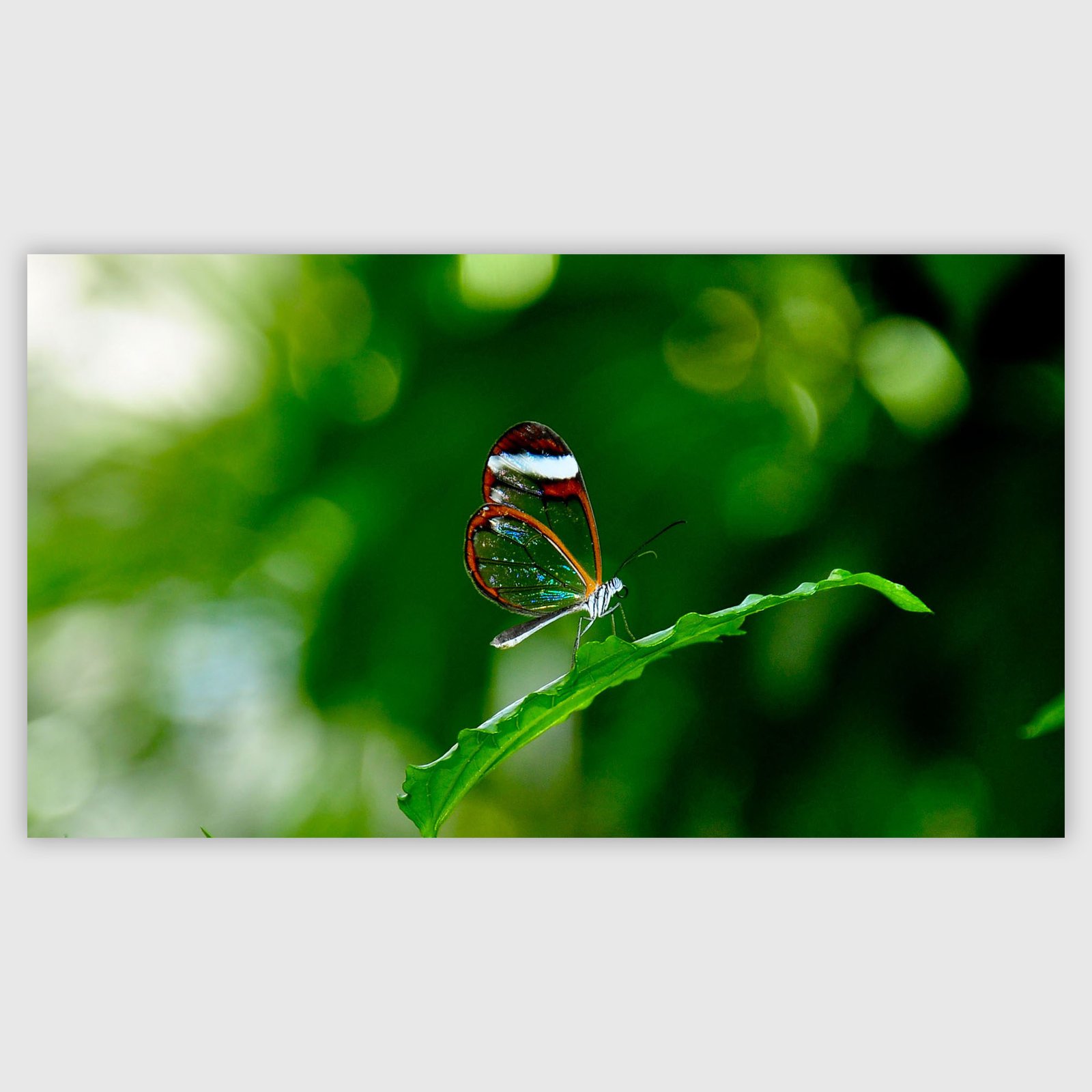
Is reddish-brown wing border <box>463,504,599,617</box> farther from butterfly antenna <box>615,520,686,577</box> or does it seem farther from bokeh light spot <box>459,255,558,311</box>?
bokeh light spot <box>459,255,558,311</box>

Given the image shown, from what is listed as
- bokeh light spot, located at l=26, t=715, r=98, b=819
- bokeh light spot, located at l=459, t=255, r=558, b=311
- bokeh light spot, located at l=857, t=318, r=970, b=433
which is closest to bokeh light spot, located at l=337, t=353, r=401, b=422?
bokeh light spot, located at l=459, t=255, r=558, b=311

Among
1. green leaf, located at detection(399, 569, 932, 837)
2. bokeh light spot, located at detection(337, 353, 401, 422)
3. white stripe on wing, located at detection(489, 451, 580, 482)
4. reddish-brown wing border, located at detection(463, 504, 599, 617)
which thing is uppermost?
bokeh light spot, located at detection(337, 353, 401, 422)

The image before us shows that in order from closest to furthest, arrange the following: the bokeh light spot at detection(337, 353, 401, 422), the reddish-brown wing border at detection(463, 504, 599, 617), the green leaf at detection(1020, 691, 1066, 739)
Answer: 1. the green leaf at detection(1020, 691, 1066, 739)
2. the reddish-brown wing border at detection(463, 504, 599, 617)
3. the bokeh light spot at detection(337, 353, 401, 422)

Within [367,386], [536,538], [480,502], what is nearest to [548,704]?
[536,538]

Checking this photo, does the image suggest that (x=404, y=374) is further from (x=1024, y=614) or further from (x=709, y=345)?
(x=1024, y=614)

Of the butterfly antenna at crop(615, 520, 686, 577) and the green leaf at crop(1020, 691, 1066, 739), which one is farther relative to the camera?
the butterfly antenna at crop(615, 520, 686, 577)
